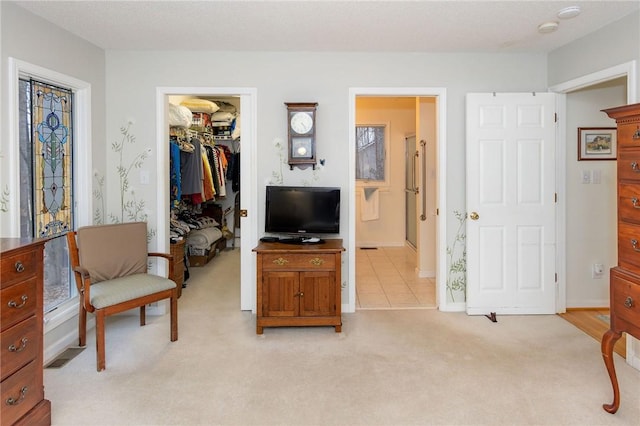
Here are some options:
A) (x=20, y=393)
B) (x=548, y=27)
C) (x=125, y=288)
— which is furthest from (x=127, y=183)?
(x=548, y=27)

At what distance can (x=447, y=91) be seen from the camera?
3828 millimetres

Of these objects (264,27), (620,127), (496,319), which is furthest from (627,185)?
(264,27)

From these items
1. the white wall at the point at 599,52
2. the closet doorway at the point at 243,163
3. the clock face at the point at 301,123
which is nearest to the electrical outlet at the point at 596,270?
the white wall at the point at 599,52

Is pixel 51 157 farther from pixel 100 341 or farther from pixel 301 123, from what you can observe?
pixel 301 123

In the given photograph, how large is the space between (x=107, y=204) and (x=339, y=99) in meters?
2.23

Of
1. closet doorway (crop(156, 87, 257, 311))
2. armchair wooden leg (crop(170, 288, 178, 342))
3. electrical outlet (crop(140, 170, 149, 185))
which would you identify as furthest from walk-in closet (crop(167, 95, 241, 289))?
armchair wooden leg (crop(170, 288, 178, 342))

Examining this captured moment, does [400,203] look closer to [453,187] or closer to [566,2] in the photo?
[453,187]

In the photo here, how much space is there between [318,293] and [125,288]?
138cm

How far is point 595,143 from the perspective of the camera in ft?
12.6

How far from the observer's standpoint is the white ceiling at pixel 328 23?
108 inches

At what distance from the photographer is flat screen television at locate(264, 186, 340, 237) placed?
364 centimetres

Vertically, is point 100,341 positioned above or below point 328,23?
below

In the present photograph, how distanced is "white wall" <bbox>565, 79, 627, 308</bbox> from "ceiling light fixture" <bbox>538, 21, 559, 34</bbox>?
85cm

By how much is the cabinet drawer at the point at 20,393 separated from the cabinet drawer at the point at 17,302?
0.79 feet
